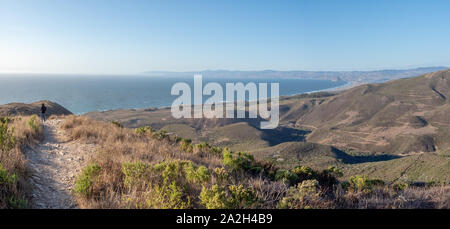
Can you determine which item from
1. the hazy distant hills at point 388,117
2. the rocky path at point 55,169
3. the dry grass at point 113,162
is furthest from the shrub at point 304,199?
the hazy distant hills at point 388,117

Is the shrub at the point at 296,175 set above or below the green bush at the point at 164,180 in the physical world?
below

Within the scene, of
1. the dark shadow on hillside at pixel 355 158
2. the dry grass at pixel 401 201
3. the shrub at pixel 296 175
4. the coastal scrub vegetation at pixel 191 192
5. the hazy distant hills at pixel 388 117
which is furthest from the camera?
the hazy distant hills at pixel 388 117

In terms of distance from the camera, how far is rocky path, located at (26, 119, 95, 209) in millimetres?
3968

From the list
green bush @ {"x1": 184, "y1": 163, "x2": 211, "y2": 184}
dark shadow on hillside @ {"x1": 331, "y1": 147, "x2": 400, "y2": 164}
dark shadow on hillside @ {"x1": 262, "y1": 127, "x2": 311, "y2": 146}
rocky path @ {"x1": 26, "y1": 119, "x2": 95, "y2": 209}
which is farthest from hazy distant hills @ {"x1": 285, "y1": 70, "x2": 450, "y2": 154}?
rocky path @ {"x1": 26, "y1": 119, "x2": 95, "y2": 209}

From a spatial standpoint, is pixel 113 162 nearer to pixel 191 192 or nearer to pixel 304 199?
pixel 191 192

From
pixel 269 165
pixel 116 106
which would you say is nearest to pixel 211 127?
pixel 116 106

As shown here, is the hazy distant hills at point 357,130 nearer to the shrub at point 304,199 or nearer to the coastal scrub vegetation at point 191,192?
the coastal scrub vegetation at point 191,192

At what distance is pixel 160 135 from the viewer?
12.6 m

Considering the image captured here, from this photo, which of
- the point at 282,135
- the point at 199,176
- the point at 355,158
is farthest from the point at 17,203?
the point at 282,135

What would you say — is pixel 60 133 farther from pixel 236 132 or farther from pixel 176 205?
pixel 236 132

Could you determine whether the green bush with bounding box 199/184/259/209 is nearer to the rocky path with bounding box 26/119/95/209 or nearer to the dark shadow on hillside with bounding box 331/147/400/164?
the rocky path with bounding box 26/119/95/209

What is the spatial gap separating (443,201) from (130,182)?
6.49 meters

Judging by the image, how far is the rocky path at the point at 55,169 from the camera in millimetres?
3968

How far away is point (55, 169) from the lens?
219 inches
